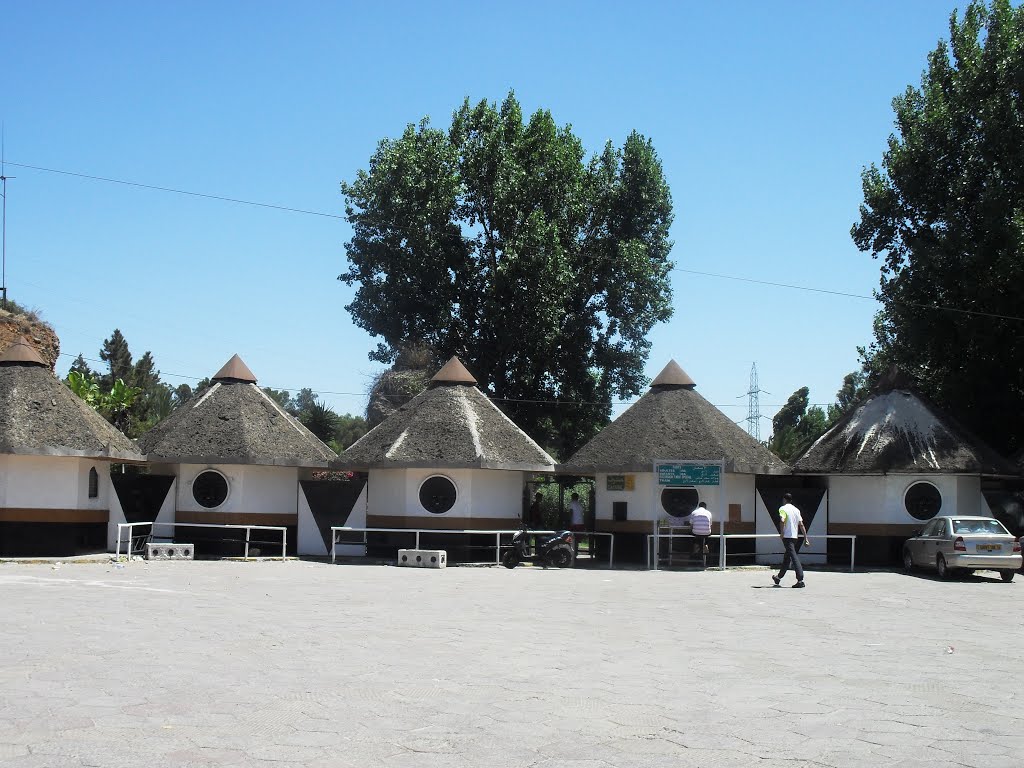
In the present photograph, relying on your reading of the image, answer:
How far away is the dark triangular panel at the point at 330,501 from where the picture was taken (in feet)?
94.9

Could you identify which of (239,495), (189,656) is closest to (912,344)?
(239,495)

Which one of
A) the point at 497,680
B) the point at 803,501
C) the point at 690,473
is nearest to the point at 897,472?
the point at 803,501

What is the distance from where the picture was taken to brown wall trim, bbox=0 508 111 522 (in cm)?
2597

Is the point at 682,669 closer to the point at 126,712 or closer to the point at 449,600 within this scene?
the point at 126,712

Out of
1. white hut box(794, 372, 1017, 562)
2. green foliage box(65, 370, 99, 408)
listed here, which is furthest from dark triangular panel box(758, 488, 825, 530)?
green foliage box(65, 370, 99, 408)

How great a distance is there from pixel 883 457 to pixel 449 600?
1505 cm

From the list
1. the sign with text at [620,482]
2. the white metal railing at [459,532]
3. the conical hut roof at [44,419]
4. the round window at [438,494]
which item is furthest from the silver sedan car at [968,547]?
the conical hut roof at [44,419]

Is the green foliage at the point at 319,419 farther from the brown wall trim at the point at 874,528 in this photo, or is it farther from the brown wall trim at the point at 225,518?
the brown wall trim at the point at 874,528

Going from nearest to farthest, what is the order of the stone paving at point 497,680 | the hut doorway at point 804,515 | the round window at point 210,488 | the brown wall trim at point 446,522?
1. the stone paving at point 497,680
2. the brown wall trim at point 446,522
3. the round window at point 210,488
4. the hut doorway at point 804,515

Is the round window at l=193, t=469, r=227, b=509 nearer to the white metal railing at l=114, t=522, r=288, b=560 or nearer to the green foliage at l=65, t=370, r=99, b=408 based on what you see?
the white metal railing at l=114, t=522, r=288, b=560

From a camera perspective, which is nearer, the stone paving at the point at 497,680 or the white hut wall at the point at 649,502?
the stone paving at the point at 497,680

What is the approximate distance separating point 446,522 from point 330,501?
11.8 feet

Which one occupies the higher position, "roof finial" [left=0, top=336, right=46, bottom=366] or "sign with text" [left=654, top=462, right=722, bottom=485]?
"roof finial" [left=0, top=336, right=46, bottom=366]

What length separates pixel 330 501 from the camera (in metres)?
29.0
